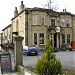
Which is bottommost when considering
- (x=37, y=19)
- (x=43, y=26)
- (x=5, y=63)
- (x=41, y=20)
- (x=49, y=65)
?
(x=5, y=63)

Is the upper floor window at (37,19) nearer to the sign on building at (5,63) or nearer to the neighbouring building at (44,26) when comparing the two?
the neighbouring building at (44,26)

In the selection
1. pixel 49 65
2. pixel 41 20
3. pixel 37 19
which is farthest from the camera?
pixel 41 20

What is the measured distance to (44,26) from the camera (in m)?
45.5

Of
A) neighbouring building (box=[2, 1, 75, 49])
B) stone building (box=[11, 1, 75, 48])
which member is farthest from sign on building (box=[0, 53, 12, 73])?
stone building (box=[11, 1, 75, 48])

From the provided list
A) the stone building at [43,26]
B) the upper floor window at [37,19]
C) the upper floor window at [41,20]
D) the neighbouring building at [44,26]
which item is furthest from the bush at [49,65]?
the upper floor window at [41,20]

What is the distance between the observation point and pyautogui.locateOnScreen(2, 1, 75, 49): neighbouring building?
44.3 m

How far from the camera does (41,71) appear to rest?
32.7 ft

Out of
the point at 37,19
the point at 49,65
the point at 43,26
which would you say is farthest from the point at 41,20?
the point at 49,65

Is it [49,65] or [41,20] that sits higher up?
[41,20]

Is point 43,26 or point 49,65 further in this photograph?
point 43,26

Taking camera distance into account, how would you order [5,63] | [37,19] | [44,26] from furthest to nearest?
[44,26]
[37,19]
[5,63]

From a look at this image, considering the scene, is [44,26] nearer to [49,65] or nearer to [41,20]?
[41,20]

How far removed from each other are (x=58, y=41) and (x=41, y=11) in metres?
7.22

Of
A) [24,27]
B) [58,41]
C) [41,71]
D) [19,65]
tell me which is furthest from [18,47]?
[58,41]
